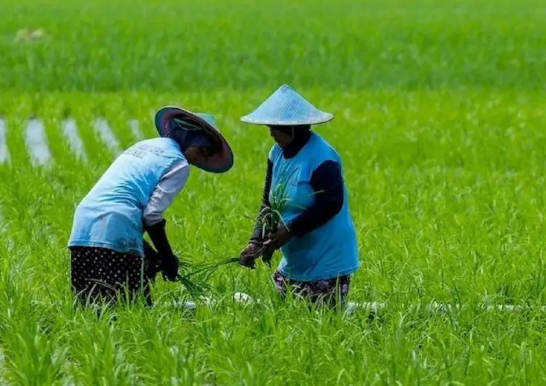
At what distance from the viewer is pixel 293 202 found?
5.43 m

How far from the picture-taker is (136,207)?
210 inches

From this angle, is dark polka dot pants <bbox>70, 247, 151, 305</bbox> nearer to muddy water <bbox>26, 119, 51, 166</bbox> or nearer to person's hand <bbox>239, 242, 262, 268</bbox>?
person's hand <bbox>239, 242, 262, 268</bbox>

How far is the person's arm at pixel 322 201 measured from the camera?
5.36 meters

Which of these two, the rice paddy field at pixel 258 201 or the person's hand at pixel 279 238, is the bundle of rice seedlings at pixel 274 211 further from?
the rice paddy field at pixel 258 201

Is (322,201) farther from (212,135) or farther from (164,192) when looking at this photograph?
(164,192)

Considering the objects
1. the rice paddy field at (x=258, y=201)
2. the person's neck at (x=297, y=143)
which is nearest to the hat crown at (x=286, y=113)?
the person's neck at (x=297, y=143)

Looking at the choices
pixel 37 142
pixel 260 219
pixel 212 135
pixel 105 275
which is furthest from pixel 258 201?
pixel 37 142

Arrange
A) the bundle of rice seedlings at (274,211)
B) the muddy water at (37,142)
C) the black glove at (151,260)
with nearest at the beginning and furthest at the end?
the bundle of rice seedlings at (274,211)
the black glove at (151,260)
the muddy water at (37,142)

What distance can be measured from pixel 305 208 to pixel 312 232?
13 cm

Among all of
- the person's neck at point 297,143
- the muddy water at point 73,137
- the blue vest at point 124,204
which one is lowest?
the muddy water at point 73,137

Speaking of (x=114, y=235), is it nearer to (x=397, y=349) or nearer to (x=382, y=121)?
Answer: (x=397, y=349)

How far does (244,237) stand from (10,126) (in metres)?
5.67

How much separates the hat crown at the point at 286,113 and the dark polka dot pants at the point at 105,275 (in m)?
0.75

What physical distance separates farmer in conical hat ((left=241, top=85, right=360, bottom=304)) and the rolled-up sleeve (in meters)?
0.35
